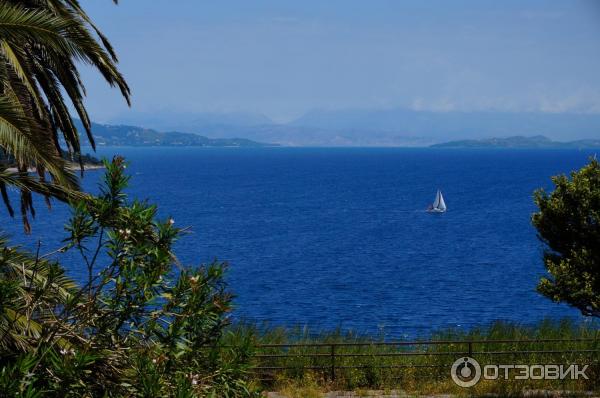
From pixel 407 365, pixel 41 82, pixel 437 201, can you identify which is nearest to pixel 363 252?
pixel 437 201

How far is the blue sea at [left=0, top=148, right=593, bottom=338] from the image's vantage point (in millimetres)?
47719

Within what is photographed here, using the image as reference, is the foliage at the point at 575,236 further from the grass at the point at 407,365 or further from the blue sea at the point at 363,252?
the blue sea at the point at 363,252

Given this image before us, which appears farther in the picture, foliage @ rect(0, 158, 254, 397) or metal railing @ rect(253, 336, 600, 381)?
metal railing @ rect(253, 336, 600, 381)

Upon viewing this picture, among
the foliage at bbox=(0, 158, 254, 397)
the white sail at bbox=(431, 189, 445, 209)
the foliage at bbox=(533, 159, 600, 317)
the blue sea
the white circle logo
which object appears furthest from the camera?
the white sail at bbox=(431, 189, 445, 209)

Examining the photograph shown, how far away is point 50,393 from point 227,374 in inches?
69.8

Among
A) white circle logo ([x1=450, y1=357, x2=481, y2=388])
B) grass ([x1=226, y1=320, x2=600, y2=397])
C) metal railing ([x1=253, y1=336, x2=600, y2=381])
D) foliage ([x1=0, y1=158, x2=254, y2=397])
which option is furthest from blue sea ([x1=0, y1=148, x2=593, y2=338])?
white circle logo ([x1=450, y1=357, x2=481, y2=388])

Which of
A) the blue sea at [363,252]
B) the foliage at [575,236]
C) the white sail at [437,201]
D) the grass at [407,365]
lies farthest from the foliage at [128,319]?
the white sail at [437,201]

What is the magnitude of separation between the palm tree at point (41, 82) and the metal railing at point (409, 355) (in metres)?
7.80

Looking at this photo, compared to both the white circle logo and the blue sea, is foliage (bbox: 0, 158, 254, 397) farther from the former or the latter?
the white circle logo

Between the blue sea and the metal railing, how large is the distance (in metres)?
2.82

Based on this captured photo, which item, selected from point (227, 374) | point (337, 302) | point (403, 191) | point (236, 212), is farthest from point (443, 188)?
point (227, 374)

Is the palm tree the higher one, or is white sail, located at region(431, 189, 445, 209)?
the palm tree

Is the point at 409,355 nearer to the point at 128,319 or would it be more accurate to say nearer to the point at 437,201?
the point at 128,319

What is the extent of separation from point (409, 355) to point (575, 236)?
494 centimetres
